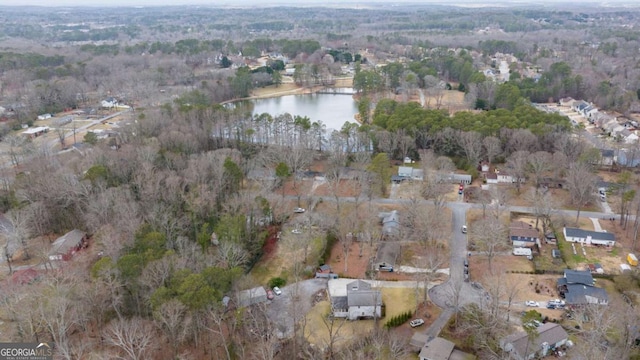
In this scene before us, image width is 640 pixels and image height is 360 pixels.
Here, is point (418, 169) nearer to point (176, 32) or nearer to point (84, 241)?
point (84, 241)

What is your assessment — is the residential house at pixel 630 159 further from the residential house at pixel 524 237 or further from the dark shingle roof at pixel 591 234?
the residential house at pixel 524 237

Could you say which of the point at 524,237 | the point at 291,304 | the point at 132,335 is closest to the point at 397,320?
the point at 291,304

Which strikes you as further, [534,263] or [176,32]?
[176,32]

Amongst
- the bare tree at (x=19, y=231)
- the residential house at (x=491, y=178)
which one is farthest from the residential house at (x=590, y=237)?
the bare tree at (x=19, y=231)

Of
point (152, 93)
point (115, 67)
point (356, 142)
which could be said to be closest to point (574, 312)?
point (356, 142)

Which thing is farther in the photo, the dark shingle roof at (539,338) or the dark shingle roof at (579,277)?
the dark shingle roof at (579,277)

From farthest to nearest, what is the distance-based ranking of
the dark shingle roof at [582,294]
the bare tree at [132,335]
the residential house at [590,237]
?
1. the residential house at [590,237]
2. the dark shingle roof at [582,294]
3. the bare tree at [132,335]

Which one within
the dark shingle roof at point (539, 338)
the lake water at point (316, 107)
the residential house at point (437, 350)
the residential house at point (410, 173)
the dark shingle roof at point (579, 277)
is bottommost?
the residential house at point (437, 350)
